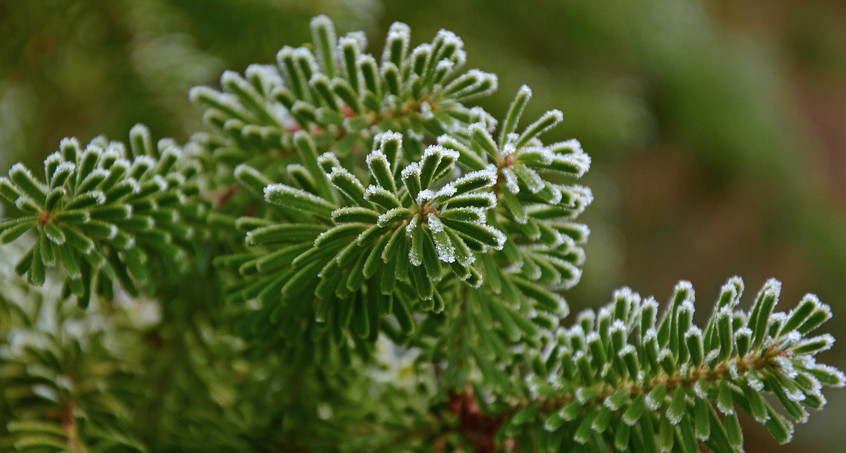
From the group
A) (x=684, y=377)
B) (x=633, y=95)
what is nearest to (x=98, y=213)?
(x=684, y=377)

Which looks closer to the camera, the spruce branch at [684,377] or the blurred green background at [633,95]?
the spruce branch at [684,377]

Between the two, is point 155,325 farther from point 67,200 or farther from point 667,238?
point 667,238

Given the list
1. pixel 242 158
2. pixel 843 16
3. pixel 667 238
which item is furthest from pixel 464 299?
pixel 843 16

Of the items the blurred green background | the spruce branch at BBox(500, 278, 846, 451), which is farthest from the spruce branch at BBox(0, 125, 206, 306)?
the blurred green background

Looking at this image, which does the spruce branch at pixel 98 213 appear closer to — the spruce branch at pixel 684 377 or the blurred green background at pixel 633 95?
the spruce branch at pixel 684 377

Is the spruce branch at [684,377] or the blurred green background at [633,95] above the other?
the blurred green background at [633,95]

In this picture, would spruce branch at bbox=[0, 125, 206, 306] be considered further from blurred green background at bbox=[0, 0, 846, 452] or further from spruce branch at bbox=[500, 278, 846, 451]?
blurred green background at bbox=[0, 0, 846, 452]

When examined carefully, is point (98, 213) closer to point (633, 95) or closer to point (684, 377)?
point (684, 377)

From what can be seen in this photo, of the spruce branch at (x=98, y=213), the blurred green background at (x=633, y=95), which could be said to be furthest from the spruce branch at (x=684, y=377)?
the blurred green background at (x=633, y=95)
